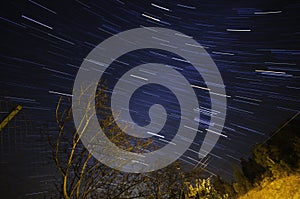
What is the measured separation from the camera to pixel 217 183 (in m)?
20.6

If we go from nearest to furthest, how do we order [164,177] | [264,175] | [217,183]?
[264,175], [164,177], [217,183]

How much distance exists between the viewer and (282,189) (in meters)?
13.0

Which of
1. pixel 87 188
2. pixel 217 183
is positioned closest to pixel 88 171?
pixel 87 188

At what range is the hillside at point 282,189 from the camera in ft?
40.8

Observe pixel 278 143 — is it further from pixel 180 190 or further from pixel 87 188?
pixel 87 188

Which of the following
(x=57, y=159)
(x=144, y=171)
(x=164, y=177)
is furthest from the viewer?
(x=164, y=177)

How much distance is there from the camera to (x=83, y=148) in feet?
35.0

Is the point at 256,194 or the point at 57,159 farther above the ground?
the point at 57,159

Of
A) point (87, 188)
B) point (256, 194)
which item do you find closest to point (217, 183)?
point (256, 194)

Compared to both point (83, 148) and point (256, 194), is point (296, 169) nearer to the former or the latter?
point (256, 194)

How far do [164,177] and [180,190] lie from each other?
4.24 feet

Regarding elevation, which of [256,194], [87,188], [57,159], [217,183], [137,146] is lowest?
[217,183]

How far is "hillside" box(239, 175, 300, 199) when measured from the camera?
1242 cm

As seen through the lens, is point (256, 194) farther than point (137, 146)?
Yes
